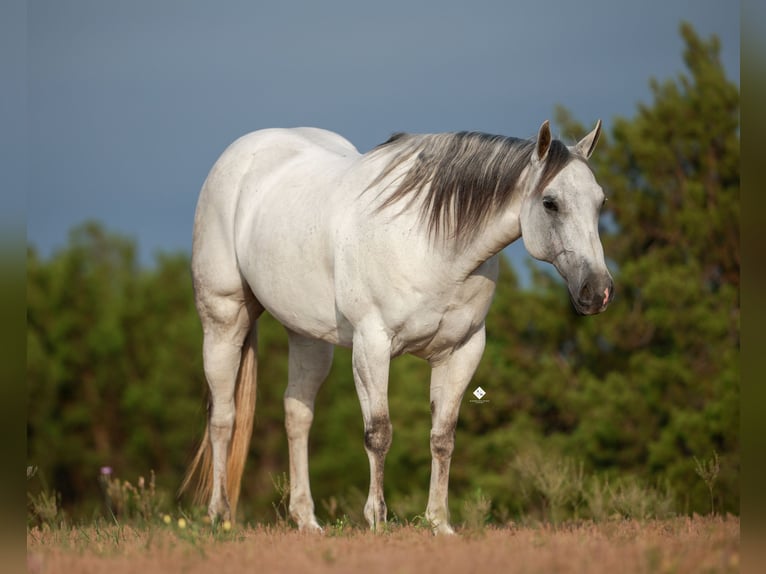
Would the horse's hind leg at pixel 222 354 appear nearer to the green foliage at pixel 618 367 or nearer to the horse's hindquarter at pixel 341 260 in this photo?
the horse's hindquarter at pixel 341 260

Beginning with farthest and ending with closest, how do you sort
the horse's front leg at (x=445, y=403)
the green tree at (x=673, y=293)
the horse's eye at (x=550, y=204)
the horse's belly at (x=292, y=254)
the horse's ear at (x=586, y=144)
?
the green tree at (x=673, y=293) < the horse's belly at (x=292, y=254) < the horse's front leg at (x=445, y=403) < the horse's ear at (x=586, y=144) < the horse's eye at (x=550, y=204)

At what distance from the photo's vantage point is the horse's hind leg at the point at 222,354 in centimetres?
752

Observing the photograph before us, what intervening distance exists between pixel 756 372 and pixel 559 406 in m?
23.8

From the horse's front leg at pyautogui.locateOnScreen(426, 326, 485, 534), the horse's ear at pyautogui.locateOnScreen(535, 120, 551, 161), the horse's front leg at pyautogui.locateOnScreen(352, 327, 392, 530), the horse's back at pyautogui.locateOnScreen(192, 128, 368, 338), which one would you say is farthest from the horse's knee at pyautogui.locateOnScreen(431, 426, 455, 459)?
the horse's ear at pyautogui.locateOnScreen(535, 120, 551, 161)

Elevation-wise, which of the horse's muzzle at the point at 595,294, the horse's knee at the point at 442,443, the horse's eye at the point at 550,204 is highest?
the horse's eye at the point at 550,204

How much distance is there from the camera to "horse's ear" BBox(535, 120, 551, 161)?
5.45m

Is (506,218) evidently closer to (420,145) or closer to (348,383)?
(420,145)

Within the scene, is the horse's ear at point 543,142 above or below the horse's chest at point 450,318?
above

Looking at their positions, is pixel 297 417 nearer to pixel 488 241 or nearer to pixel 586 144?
pixel 488 241

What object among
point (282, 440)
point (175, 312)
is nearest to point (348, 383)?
point (282, 440)

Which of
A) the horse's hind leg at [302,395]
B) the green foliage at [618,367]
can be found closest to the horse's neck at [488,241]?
the horse's hind leg at [302,395]

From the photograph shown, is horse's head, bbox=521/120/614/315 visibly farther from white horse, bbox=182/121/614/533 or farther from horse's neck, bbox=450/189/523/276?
horse's neck, bbox=450/189/523/276

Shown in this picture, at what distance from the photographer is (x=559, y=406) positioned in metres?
27.5

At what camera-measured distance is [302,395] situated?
738 centimetres
